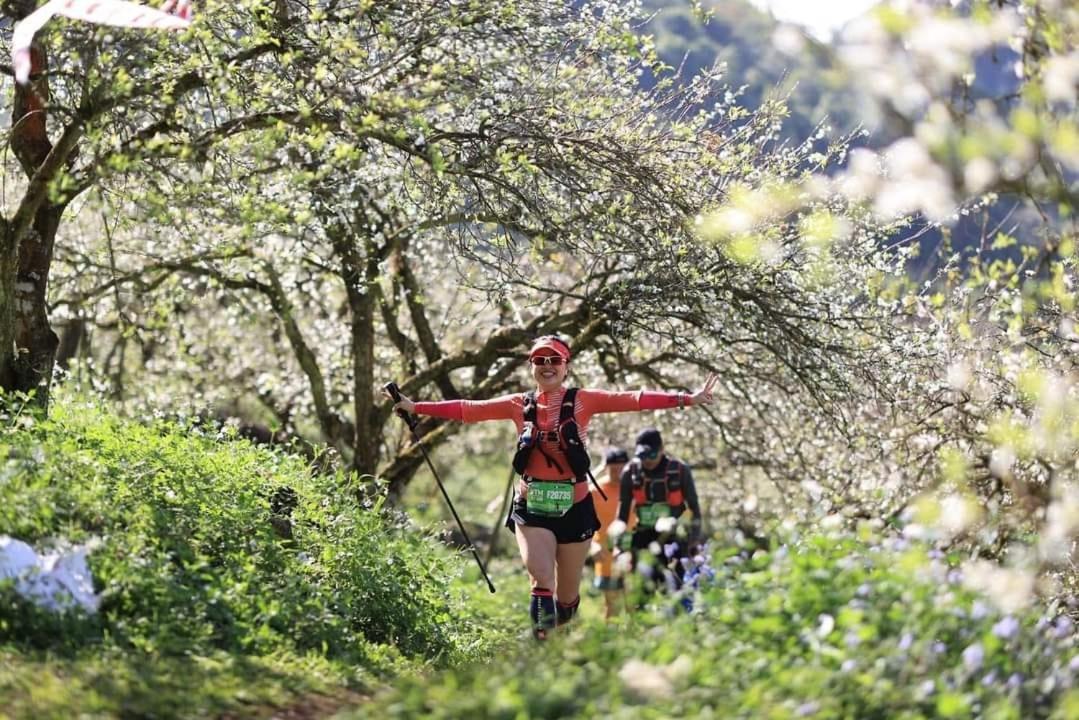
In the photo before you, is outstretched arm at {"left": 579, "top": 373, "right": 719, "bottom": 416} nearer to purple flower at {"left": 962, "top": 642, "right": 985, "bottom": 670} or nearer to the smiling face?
the smiling face

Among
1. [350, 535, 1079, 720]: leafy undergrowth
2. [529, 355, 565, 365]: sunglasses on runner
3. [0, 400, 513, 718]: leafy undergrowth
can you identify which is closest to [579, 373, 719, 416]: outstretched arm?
[529, 355, 565, 365]: sunglasses on runner

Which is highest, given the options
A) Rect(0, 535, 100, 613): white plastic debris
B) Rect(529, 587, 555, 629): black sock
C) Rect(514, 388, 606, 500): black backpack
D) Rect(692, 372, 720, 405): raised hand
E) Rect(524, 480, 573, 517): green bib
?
Rect(692, 372, 720, 405): raised hand

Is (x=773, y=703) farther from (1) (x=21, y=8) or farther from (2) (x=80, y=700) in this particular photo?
(1) (x=21, y=8)

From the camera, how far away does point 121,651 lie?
5922mm

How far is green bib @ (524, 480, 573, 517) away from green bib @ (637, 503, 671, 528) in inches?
113

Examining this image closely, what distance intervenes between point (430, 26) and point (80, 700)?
517 centimetres

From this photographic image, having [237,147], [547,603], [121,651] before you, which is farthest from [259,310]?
[121,651]

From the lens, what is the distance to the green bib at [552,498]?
818 cm

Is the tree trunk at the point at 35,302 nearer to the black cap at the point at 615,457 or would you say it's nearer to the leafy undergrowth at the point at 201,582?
the leafy undergrowth at the point at 201,582

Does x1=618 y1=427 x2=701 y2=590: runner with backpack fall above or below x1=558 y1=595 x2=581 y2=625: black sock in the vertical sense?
above

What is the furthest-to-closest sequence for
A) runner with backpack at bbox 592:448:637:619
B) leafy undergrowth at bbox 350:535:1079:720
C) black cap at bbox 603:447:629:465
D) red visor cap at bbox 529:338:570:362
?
1. black cap at bbox 603:447:629:465
2. runner with backpack at bbox 592:448:637:619
3. red visor cap at bbox 529:338:570:362
4. leafy undergrowth at bbox 350:535:1079:720

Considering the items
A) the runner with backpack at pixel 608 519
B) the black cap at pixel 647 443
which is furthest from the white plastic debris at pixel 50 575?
the runner with backpack at pixel 608 519

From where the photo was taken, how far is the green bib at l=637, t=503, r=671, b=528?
1095 centimetres

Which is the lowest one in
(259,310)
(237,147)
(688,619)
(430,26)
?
(688,619)
